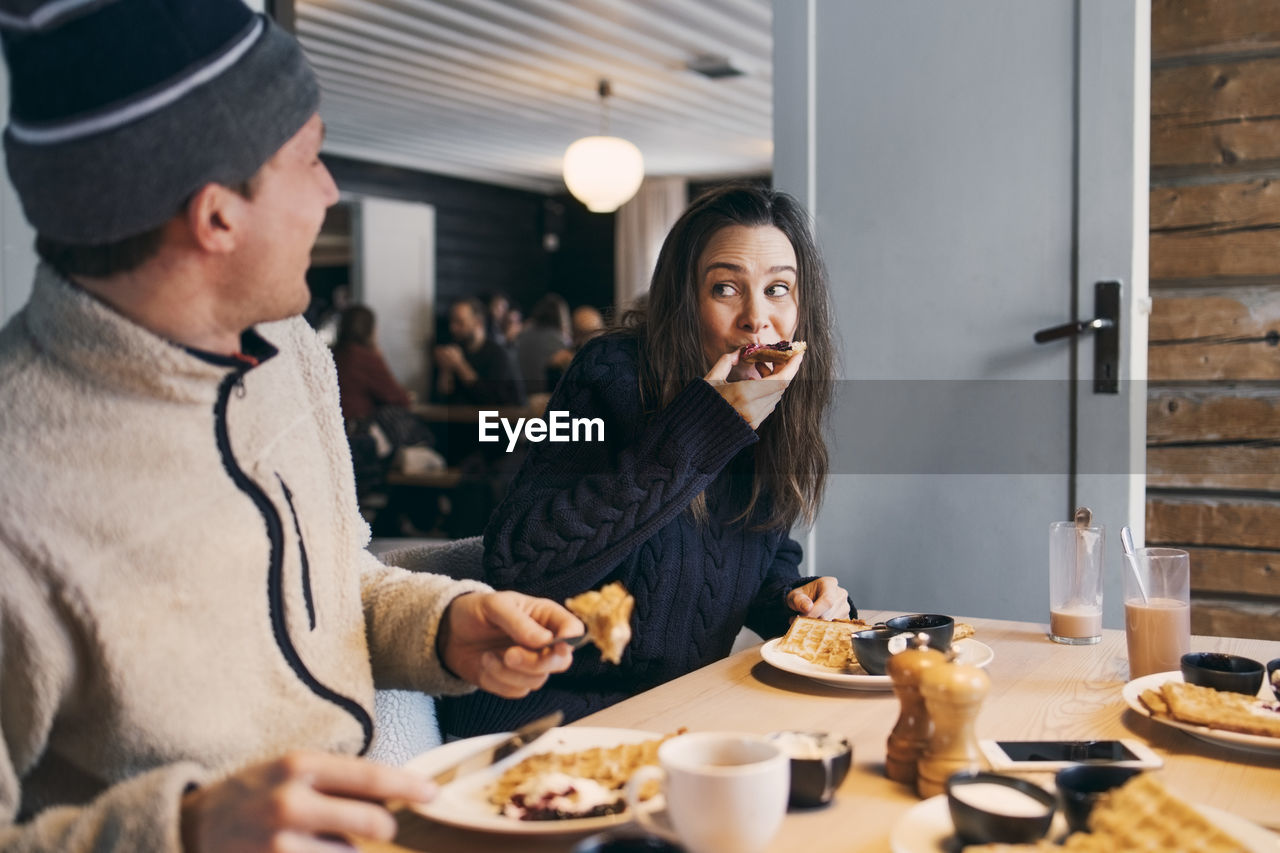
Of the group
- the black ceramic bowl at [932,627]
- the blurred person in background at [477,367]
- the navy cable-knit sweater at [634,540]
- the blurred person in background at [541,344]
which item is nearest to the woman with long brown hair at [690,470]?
the navy cable-knit sweater at [634,540]

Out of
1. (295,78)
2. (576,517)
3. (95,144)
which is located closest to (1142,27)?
(576,517)

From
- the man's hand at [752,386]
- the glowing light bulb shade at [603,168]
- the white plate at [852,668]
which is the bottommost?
the white plate at [852,668]

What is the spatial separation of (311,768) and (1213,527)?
2.69 m

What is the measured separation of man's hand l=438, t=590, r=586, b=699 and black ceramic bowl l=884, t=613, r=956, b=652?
509 millimetres

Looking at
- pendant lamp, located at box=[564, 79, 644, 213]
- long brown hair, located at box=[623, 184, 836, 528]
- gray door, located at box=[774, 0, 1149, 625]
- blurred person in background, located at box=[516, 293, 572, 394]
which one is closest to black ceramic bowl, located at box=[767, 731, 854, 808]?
long brown hair, located at box=[623, 184, 836, 528]

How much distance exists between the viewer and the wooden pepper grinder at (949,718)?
99 centimetres

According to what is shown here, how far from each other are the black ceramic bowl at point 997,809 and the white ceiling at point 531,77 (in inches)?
181

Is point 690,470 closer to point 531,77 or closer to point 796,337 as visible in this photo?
point 796,337

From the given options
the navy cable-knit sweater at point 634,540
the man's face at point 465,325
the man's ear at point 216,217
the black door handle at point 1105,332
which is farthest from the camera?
the man's face at point 465,325

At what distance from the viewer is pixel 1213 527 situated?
2842 millimetres

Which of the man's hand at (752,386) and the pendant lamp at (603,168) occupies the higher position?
the pendant lamp at (603,168)

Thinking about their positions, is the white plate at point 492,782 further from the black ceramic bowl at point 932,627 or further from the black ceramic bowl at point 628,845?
the black ceramic bowl at point 932,627

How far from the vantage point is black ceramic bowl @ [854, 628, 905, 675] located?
4.50ft

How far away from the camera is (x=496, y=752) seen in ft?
3.45
